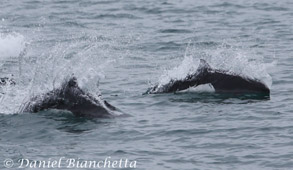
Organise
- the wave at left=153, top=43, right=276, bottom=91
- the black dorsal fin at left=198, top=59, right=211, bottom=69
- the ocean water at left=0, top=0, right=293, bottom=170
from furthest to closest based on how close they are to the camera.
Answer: the wave at left=153, top=43, right=276, bottom=91 → the black dorsal fin at left=198, top=59, right=211, bottom=69 → the ocean water at left=0, top=0, right=293, bottom=170

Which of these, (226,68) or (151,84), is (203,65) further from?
(151,84)

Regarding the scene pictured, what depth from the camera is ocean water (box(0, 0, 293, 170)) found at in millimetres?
15172

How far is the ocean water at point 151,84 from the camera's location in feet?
49.8

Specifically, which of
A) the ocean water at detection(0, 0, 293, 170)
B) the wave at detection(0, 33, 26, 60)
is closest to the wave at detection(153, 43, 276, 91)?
the ocean water at detection(0, 0, 293, 170)

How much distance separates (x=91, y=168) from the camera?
14.3 meters

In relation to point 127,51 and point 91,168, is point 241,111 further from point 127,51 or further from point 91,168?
point 127,51

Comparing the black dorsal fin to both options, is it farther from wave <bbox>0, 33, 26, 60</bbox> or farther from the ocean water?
wave <bbox>0, 33, 26, 60</bbox>

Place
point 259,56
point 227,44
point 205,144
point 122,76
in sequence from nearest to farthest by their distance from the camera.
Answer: point 205,144 → point 122,76 → point 259,56 → point 227,44

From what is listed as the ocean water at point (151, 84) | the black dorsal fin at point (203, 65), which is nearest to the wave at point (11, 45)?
the ocean water at point (151, 84)

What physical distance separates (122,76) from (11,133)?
6.35m

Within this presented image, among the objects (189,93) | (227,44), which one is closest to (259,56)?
(227,44)

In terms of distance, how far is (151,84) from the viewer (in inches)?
829

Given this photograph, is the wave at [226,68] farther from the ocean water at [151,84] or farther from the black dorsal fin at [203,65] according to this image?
the black dorsal fin at [203,65]

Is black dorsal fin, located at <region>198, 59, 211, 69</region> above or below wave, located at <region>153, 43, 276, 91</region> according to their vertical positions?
above
